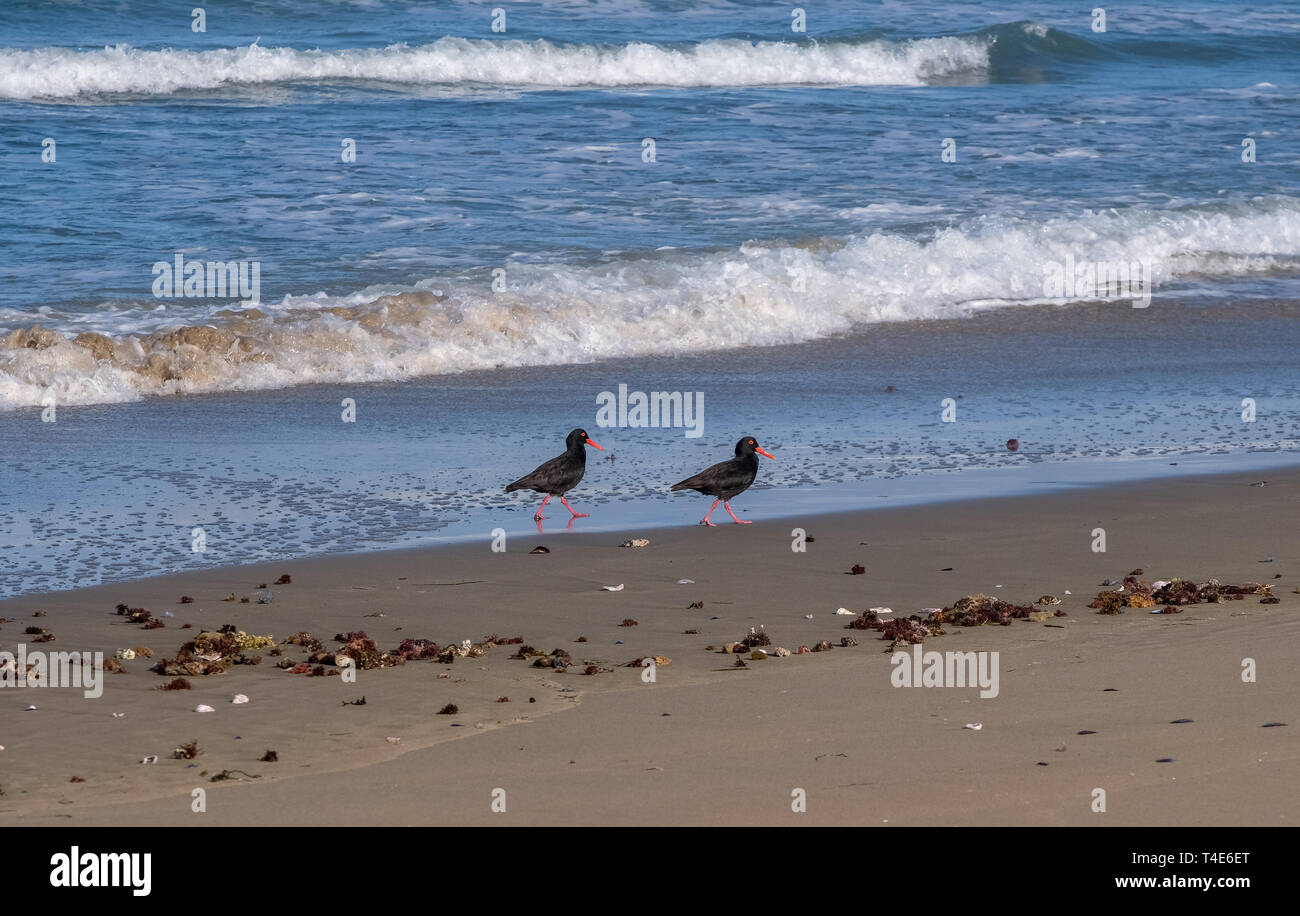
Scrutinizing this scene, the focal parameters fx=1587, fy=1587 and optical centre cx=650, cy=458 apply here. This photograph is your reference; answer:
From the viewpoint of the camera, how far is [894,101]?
1054 inches

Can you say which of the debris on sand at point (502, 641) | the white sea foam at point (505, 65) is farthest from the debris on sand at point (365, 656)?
the white sea foam at point (505, 65)

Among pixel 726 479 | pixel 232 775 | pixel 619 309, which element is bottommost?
pixel 232 775

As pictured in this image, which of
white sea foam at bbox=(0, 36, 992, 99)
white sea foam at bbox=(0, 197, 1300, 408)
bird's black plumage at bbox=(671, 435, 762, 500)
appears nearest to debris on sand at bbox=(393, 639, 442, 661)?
bird's black plumage at bbox=(671, 435, 762, 500)

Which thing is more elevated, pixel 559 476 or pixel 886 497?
pixel 559 476

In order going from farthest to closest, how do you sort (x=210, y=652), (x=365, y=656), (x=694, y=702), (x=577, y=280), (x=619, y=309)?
(x=577, y=280) < (x=619, y=309) < (x=210, y=652) < (x=365, y=656) < (x=694, y=702)

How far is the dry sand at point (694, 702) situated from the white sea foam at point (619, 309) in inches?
194

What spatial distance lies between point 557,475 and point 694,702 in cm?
335

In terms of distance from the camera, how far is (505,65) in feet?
93.7

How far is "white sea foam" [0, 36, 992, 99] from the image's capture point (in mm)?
25438

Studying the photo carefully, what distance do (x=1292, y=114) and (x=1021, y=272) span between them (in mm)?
12048

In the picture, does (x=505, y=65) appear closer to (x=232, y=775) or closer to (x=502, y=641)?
(x=502, y=641)

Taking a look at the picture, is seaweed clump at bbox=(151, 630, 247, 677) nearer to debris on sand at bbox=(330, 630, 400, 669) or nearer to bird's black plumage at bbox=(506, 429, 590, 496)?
debris on sand at bbox=(330, 630, 400, 669)

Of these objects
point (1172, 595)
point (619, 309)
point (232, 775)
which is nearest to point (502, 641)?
point (232, 775)

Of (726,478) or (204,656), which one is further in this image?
(726,478)
